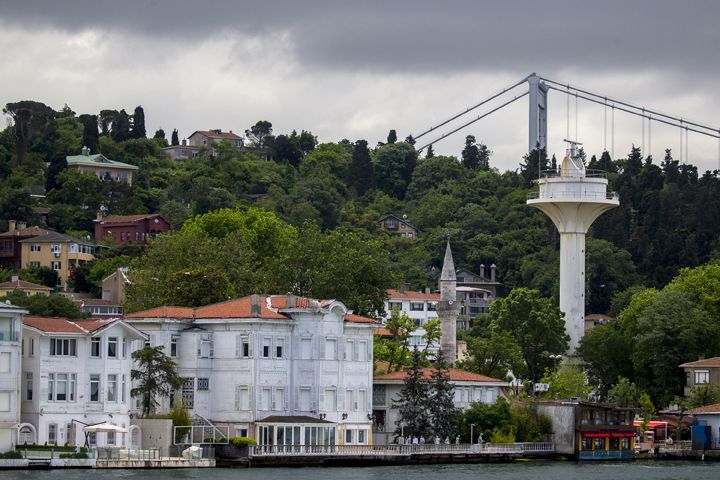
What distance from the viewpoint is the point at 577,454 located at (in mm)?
99000

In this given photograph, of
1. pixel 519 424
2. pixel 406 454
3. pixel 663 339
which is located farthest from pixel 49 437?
pixel 663 339

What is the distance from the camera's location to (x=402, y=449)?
293ft

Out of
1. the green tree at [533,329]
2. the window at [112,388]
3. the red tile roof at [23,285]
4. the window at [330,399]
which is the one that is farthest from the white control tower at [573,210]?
the window at [112,388]

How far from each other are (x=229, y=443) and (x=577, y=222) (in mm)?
55317

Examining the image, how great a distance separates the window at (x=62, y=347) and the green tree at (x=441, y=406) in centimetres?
1937

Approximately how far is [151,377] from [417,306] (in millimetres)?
72518

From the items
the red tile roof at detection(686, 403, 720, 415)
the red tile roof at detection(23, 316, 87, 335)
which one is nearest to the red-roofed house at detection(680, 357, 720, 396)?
the red tile roof at detection(686, 403, 720, 415)

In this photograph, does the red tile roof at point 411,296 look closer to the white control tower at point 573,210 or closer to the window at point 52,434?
the white control tower at point 573,210

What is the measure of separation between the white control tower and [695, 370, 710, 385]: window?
17.8 meters

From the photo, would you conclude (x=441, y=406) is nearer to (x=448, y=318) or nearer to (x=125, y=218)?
(x=448, y=318)

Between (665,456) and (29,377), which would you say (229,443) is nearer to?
(29,377)

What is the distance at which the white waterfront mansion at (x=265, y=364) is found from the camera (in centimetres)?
8856

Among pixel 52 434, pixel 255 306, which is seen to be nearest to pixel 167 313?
pixel 255 306

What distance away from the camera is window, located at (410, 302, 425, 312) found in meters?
156
